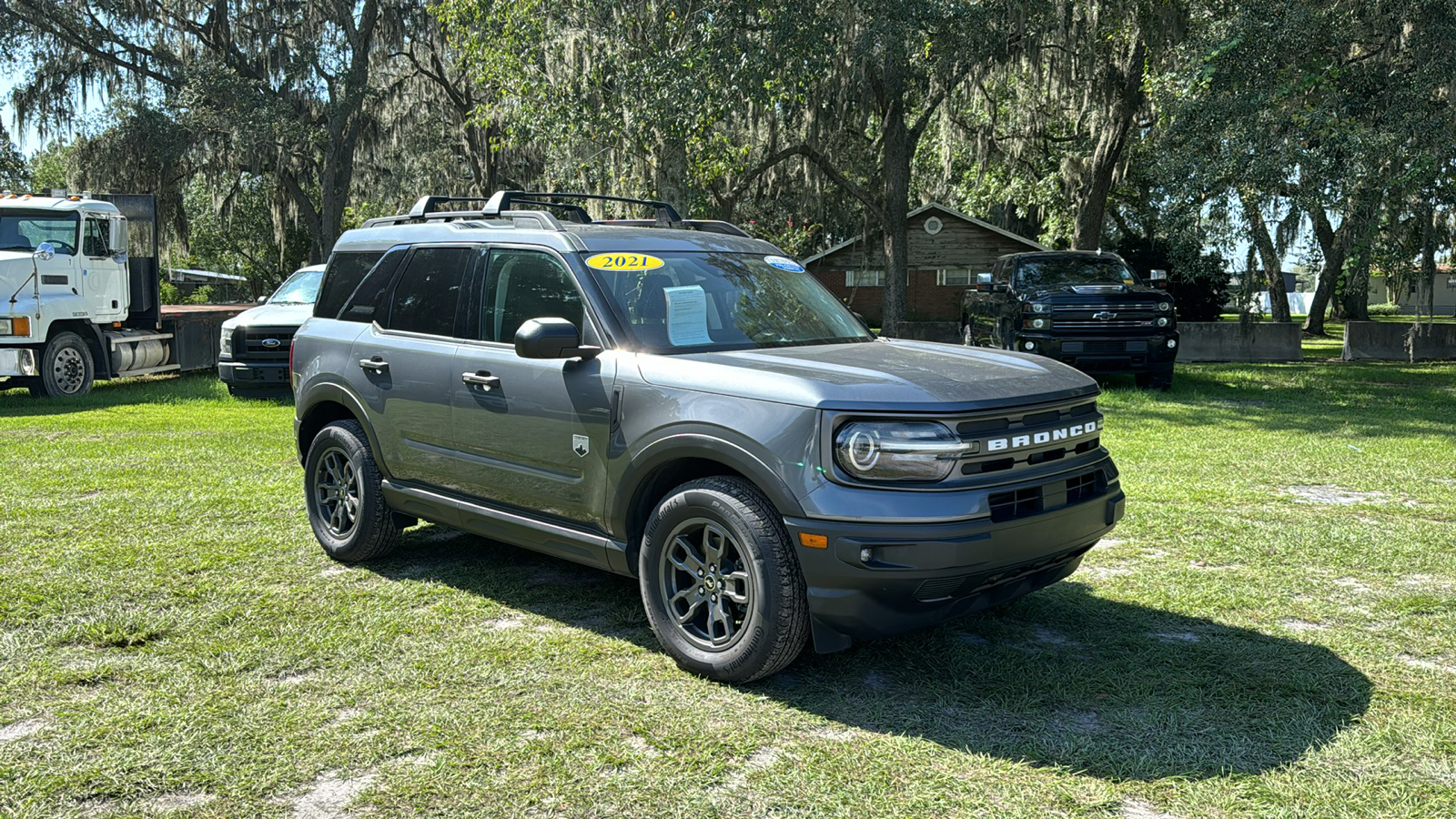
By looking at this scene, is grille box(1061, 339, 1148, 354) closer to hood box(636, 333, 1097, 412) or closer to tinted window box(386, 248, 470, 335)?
hood box(636, 333, 1097, 412)

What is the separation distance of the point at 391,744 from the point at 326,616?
1573mm

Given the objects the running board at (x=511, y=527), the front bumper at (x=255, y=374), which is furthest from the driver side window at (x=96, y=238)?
the running board at (x=511, y=527)

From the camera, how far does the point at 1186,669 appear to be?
4.60 m

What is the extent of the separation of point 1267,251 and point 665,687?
74.9 feet

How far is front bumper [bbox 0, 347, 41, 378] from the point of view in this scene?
46.8 ft

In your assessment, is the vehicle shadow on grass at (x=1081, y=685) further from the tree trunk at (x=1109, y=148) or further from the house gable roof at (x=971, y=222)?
the house gable roof at (x=971, y=222)

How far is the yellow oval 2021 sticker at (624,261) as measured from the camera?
5.18 meters

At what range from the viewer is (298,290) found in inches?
637

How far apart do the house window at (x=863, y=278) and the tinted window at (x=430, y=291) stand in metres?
32.4

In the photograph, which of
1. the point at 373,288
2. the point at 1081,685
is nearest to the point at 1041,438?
the point at 1081,685

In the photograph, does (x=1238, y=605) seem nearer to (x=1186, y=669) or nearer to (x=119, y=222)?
(x=1186, y=669)

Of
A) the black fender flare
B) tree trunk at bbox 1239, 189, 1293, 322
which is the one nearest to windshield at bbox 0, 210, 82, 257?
the black fender flare

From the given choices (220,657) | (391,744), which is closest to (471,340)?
(220,657)

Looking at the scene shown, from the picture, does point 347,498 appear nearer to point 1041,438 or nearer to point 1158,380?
point 1041,438
